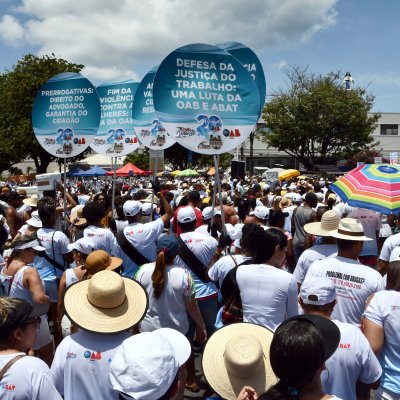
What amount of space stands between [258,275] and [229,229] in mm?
3009

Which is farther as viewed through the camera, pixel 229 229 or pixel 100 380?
pixel 229 229

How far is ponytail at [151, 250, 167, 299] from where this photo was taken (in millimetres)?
4184

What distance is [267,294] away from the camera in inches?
143

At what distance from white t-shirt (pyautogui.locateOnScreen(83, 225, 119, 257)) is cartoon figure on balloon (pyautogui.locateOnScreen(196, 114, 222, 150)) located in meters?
1.69

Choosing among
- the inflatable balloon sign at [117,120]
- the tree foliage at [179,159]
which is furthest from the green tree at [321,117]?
the inflatable balloon sign at [117,120]

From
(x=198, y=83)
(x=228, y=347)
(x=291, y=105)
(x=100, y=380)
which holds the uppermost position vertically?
(x=291, y=105)

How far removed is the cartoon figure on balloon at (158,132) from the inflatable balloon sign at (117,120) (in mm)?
992

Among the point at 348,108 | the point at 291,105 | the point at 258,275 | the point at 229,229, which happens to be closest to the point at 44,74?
the point at 291,105

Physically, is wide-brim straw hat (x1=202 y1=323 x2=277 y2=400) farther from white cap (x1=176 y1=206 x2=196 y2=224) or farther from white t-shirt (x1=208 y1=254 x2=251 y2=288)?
white cap (x1=176 y1=206 x2=196 y2=224)

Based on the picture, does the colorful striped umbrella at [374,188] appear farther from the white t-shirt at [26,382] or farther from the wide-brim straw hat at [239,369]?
the white t-shirt at [26,382]

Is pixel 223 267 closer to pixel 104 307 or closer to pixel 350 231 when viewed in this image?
pixel 350 231

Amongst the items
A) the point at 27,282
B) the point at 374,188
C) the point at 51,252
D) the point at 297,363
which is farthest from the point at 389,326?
the point at 51,252

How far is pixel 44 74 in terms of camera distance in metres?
42.4

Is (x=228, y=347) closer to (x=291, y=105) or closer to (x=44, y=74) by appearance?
(x=291, y=105)
